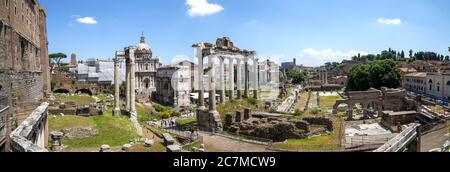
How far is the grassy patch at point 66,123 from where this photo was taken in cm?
2202

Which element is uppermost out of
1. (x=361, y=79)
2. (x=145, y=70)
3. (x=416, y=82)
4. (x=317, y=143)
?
(x=145, y=70)

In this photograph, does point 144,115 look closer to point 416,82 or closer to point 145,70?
point 145,70

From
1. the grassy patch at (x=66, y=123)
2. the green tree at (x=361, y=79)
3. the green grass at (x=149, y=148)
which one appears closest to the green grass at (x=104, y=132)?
the grassy patch at (x=66, y=123)

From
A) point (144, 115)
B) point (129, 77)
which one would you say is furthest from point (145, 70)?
point (129, 77)

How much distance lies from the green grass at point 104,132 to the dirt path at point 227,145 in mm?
4751

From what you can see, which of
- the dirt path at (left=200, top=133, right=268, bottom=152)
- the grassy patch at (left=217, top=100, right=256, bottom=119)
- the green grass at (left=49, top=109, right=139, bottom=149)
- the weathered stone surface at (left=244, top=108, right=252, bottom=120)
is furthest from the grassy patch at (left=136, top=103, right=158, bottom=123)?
the dirt path at (left=200, top=133, right=268, bottom=152)

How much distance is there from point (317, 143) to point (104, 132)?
43.9ft

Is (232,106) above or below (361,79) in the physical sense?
below

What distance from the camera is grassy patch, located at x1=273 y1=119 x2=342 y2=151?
20003 millimetres

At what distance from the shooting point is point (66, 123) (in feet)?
75.6

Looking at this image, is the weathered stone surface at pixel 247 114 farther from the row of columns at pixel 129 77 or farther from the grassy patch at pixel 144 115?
the grassy patch at pixel 144 115
